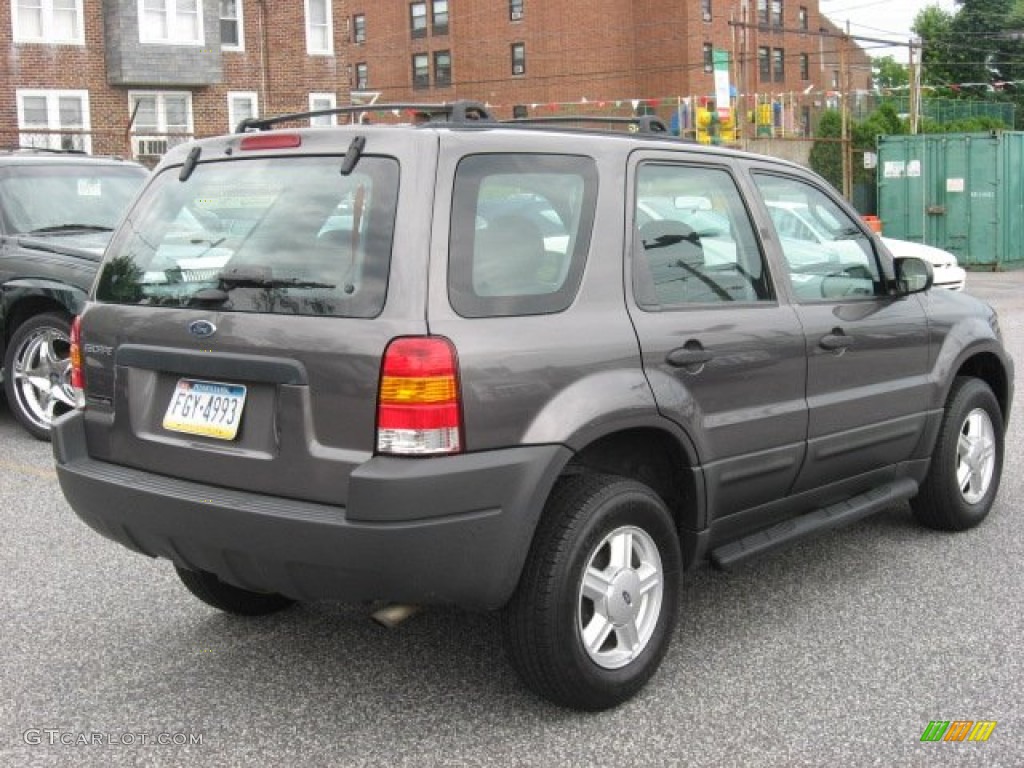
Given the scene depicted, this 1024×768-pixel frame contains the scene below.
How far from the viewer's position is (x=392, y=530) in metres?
3.15

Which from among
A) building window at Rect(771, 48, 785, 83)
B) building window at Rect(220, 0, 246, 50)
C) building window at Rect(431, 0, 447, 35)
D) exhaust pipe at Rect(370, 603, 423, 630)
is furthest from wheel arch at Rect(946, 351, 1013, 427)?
building window at Rect(771, 48, 785, 83)

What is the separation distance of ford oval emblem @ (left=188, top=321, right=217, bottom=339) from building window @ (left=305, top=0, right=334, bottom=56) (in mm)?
29397

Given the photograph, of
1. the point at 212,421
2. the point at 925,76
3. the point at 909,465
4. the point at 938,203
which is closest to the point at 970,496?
the point at 909,465

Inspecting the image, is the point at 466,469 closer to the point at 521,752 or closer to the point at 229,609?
the point at 521,752

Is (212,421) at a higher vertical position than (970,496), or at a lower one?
higher

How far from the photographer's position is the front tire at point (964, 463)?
5297mm

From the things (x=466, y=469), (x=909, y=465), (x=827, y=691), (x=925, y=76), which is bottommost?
(x=827, y=691)

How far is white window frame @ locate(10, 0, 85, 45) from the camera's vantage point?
27.6m

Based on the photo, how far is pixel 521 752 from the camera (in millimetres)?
3381

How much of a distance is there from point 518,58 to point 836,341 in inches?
2245

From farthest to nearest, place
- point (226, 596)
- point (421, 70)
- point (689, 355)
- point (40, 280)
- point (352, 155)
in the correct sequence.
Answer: point (421, 70), point (40, 280), point (226, 596), point (689, 355), point (352, 155)

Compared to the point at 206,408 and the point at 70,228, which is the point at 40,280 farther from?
the point at 206,408

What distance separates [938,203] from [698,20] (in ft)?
111

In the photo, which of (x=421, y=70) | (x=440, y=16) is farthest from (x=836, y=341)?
(x=421, y=70)
